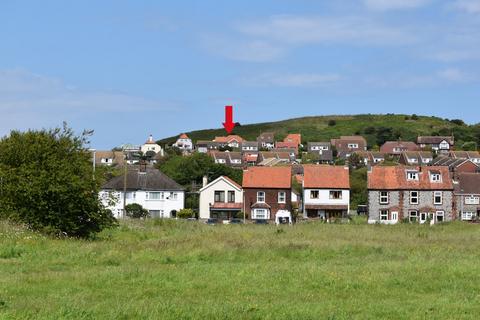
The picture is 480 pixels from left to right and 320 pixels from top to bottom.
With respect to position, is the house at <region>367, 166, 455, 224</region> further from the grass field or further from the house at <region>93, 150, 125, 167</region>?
the house at <region>93, 150, 125, 167</region>

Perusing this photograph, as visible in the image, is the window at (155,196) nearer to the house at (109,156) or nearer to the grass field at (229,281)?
Answer: the grass field at (229,281)

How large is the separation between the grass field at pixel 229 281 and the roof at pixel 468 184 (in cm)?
5891

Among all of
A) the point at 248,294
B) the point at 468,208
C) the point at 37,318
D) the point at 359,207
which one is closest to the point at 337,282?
the point at 248,294

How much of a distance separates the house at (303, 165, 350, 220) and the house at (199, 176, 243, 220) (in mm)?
7880

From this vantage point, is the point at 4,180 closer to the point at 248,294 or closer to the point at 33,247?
the point at 33,247

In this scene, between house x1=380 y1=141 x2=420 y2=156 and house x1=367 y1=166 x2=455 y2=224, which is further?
house x1=380 y1=141 x2=420 y2=156

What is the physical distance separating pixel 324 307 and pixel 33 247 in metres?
13.8

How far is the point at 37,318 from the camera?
11281 millimetres

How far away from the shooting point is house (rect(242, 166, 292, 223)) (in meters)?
78.1

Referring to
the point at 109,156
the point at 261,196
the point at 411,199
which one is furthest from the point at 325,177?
the point at 109,156

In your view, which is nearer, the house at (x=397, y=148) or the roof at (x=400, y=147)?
the house at (x=397, y=148)

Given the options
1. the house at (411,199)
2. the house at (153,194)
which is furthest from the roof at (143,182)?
the house at (411,199)

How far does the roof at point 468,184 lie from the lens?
274 ft

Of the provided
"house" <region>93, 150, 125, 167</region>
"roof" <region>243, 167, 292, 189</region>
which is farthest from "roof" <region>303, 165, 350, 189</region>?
"house" <region>93, 150, 125, 167</region>
